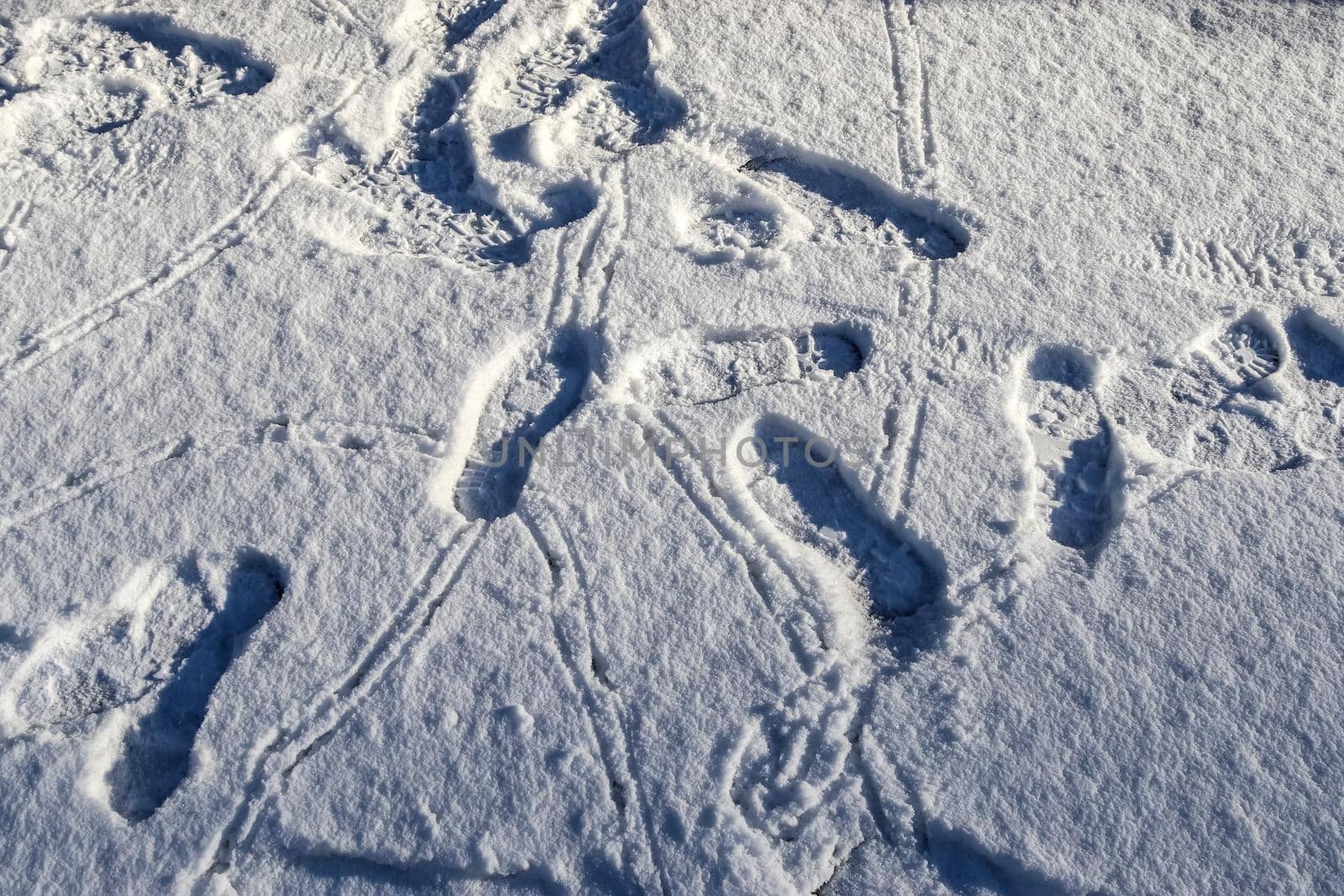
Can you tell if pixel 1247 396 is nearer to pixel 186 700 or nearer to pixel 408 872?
pixel 408 872

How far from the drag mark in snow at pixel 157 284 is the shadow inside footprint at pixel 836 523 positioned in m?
1.18

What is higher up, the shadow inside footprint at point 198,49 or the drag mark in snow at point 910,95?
the drag mark in snow at point 910,95

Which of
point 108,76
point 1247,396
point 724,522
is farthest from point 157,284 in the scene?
point 1247,396

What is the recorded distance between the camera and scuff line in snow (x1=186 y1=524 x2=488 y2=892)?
154cm

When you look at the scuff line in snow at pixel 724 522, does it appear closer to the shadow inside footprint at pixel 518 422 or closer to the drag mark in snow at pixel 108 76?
the shadow inside footprint at pixel 518 422

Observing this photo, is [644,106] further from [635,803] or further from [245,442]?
[635,803]

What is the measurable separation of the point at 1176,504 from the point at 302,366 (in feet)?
5.25

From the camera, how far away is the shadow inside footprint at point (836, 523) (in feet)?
5.75

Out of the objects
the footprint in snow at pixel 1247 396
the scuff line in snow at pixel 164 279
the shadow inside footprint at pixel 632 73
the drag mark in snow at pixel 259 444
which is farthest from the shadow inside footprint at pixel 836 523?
the scuff line in snow at pixel 164 279

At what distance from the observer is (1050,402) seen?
1922 mm

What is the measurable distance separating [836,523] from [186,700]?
1.13 meters


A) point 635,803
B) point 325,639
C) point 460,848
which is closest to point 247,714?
point 325,639

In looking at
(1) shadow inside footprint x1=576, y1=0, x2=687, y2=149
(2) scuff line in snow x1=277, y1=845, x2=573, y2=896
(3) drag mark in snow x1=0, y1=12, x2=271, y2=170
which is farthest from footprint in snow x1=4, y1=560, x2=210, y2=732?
(1) shadow inside footprint x1=576, y1=0, x2=687, y2=149

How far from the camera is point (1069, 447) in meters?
1.88
